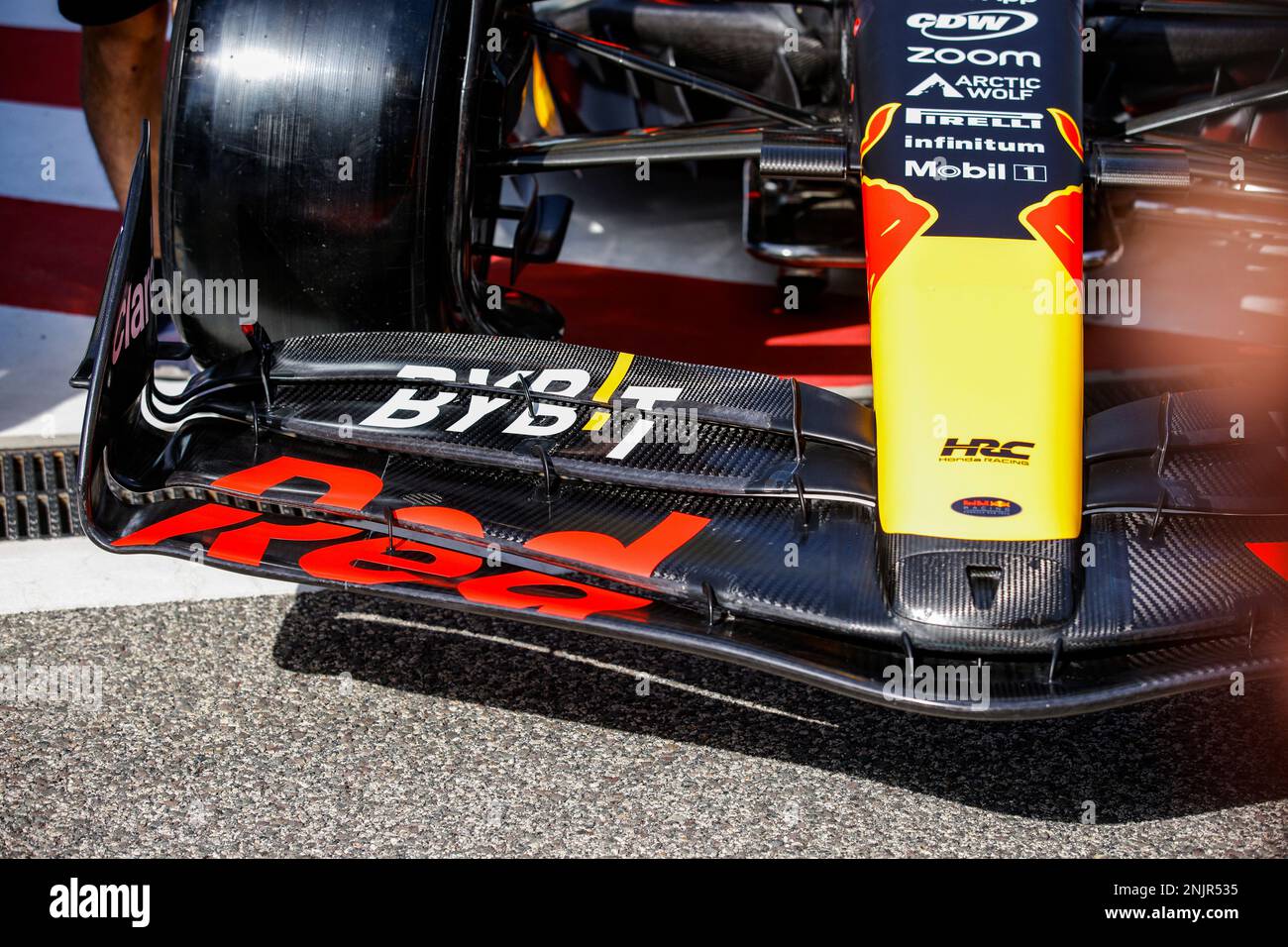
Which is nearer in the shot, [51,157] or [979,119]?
[979,119]

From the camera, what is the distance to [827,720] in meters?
2.38

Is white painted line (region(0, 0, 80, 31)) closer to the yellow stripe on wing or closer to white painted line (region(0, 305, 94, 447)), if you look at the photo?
white painted line (region(0, 305, 94, 447))

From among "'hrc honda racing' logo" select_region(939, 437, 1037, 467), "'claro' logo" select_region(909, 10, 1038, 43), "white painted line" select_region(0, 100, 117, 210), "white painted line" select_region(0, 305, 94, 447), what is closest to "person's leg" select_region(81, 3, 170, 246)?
"white painted line" select_region(0, 305, 94, 447)

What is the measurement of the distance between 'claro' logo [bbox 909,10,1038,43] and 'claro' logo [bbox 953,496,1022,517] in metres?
0.94

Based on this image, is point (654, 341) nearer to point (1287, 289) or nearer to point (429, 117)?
Answer: point (429, 117)

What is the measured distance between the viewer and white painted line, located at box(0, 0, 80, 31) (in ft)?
17.6

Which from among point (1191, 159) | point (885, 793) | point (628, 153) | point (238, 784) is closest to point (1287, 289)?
point (1191, 159)

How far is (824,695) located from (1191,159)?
4.13ft

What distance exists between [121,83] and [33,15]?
92.4 inches

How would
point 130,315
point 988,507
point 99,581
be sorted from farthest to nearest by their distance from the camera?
1. point 99,581
2. point 130,315
3. point 988,507

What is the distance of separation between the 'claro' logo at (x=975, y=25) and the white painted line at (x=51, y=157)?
2.78 m
